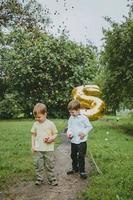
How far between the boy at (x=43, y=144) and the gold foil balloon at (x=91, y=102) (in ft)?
59.3

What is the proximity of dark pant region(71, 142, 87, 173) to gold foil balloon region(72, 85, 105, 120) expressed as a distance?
16871mm

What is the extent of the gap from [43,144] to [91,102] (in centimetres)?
1894

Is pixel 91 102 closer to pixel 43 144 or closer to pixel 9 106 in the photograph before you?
pixel 9 106

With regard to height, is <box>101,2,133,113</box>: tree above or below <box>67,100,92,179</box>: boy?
above

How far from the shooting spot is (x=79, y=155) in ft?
40.8

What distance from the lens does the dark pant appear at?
12.4 m

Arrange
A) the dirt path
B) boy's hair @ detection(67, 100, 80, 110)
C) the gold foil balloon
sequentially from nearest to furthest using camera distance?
the dirt path
boy's hair @ detection(67, 100, 80, 110)
the gold foil balloon

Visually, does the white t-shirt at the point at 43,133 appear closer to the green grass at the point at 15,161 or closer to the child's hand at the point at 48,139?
the child's hand at the point at 48,139

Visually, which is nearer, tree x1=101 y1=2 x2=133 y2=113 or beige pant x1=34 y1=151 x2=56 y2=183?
beige pant x1=34 y1=151 x2=56 y2=183

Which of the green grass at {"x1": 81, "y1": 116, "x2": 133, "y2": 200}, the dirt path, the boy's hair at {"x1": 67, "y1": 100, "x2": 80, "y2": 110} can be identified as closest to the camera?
the green grass at {"x1": 81, "y1": 116, "x2": 133, "y2": 200}

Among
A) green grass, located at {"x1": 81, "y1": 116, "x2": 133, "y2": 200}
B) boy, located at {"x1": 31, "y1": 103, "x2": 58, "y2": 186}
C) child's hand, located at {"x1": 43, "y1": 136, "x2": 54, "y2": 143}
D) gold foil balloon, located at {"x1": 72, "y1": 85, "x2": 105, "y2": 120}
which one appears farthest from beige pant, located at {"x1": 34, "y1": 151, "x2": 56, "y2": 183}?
gold foil balloon, located at {"x1": 72, "y1": 85, "x2": 105, "y2": 120}

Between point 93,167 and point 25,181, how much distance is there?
2321 millimetres

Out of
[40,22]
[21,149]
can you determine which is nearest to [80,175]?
[21,149]

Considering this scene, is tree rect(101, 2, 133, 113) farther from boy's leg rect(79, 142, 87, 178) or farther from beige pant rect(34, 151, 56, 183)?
beige pant rect(34, 151, 56, 183)
